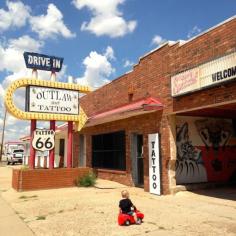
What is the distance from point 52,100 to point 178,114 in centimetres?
629

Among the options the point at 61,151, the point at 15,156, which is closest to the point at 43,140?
the point at 61,151

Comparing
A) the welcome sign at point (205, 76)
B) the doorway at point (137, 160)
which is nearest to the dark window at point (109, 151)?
the doorway at point (137, 160)

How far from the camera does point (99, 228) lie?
7.89 metres

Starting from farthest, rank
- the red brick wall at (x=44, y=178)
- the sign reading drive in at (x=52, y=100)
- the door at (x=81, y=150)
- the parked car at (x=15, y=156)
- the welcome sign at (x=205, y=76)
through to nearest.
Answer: the parked car at (x=15, y=156) < the door at (x=81, y=150) < the sign reading drive in at (x=52, y=100) < the red brick wall at (x=44, y=178) < the welcome sign at (x=205, y=76)

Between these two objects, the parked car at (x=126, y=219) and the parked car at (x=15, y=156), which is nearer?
the parked car at (x=126, y=219)

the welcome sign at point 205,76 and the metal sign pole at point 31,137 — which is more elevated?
the welcome sign at point 205,76

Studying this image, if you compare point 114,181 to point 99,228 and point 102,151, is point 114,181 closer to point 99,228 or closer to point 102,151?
point 102,151

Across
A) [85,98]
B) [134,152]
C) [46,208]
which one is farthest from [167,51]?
[85,98]

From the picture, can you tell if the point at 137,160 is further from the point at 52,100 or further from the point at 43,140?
the point at 52,100

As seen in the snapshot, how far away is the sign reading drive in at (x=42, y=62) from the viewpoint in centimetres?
1597

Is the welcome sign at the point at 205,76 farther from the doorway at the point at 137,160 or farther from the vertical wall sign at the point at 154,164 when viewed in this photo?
the doorway at the point at 137,160

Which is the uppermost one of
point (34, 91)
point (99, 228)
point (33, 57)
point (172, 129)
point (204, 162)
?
point (33, 57)

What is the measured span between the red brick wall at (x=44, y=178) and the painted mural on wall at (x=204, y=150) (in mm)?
5100

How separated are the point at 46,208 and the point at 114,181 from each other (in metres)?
7.06
